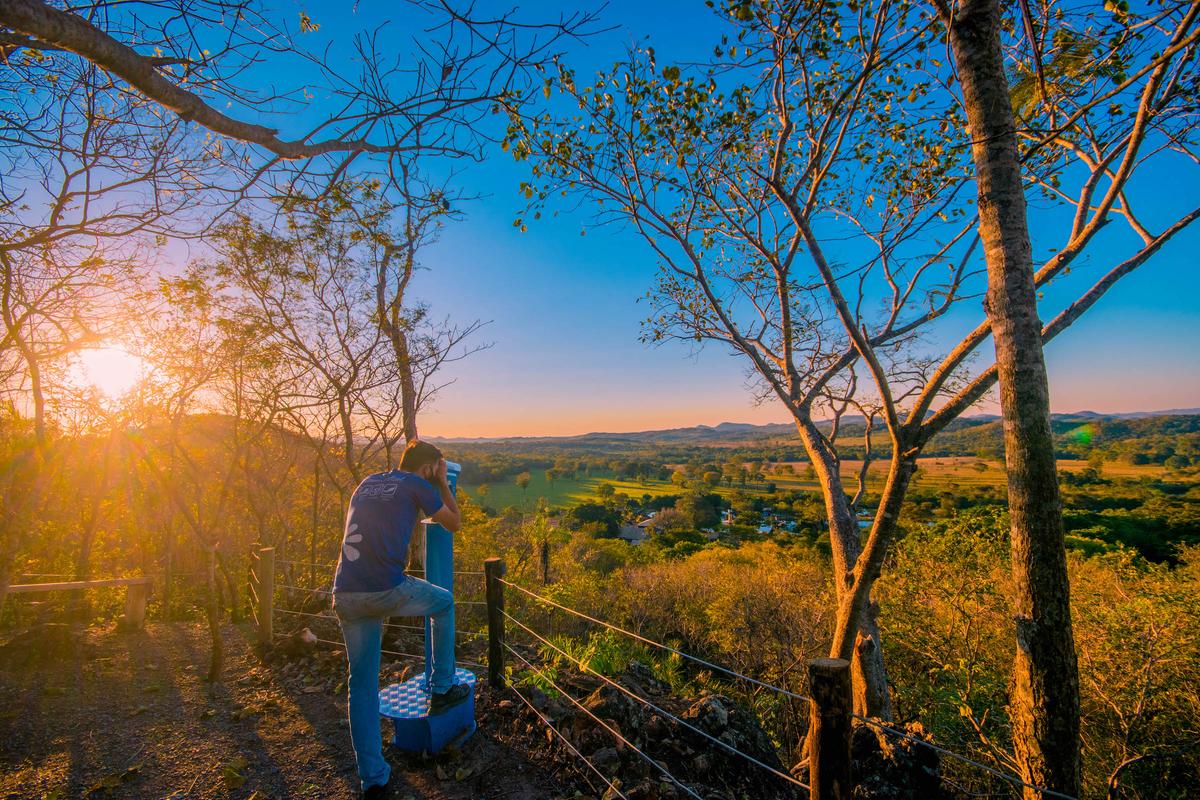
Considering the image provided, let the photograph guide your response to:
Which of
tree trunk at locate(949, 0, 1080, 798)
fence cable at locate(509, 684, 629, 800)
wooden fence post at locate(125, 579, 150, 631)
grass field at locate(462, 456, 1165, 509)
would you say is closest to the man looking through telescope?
fence cable at locate(509, 684, 629, 800)

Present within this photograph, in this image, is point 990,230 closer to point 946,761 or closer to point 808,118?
point 808,118

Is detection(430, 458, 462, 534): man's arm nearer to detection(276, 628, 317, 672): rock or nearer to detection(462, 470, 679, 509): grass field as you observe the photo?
detection(276, 628, 317, 672): rock

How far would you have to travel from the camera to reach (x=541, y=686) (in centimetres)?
468

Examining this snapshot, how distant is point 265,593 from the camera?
625 centimetres

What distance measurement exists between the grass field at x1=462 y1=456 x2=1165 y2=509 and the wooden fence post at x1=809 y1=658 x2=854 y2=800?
124 feet

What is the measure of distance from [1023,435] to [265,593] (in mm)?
7940

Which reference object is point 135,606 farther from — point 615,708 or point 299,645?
point 615,708

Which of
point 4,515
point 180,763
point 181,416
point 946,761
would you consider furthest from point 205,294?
point 946,761

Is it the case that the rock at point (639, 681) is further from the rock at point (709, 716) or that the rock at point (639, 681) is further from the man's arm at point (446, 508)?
the man's arm at point (446, 508)

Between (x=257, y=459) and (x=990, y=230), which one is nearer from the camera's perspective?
(x=990, y=230)

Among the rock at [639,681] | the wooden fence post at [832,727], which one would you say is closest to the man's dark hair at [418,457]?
the wooden fence post at [832,727]

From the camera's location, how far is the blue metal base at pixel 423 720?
3477mm

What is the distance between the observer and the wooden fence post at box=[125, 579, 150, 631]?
8712 mm

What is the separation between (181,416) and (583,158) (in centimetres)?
767
